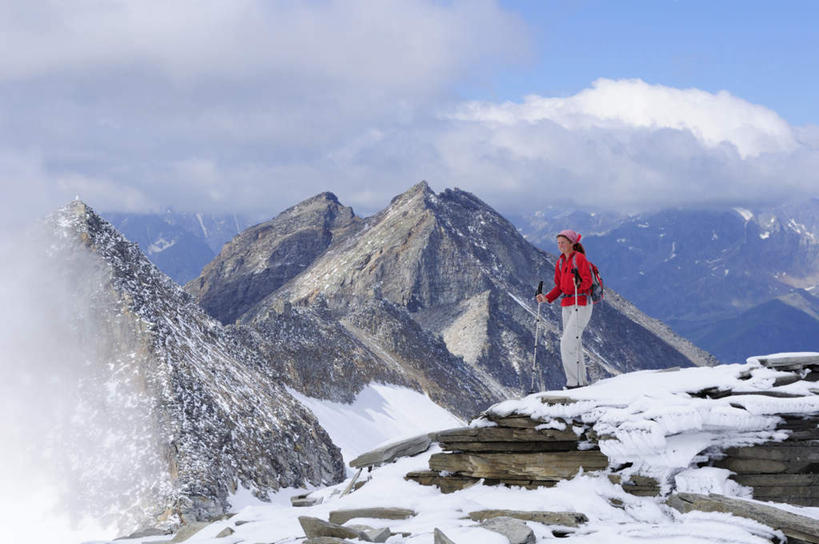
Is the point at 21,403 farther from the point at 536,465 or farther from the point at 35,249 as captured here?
the point at 536,465

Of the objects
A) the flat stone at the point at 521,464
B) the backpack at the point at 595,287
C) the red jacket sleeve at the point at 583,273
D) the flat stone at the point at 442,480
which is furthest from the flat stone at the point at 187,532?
the backpack at the point at 595,287

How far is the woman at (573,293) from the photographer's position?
18.0 metres

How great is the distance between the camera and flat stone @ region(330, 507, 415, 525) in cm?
1473

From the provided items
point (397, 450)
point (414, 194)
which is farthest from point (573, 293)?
point (414, 194)

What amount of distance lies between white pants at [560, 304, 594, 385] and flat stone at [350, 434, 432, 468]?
3.98 meters

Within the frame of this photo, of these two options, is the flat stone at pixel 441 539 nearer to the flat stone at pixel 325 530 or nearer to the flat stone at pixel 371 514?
the flat stone at pixel 325 530

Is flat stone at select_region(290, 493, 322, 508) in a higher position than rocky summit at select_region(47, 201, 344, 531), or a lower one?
lower

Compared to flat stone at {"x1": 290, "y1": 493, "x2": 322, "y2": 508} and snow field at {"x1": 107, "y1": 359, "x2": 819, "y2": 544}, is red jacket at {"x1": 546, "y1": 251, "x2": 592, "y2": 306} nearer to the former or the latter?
snow field at {"x1": 107, "y1": 359, "x2": 819, "y2": 544}

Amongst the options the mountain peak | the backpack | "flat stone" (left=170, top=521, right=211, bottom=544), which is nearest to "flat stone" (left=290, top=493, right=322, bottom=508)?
"flat stone" (left=170, top=521, right=211, bottom=544)

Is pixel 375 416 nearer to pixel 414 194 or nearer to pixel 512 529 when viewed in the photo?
pixel 512 529

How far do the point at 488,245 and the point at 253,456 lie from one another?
15104 cm

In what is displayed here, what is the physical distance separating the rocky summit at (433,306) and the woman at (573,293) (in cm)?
3991

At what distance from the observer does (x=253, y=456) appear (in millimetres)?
34219

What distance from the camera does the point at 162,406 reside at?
1271 inches
